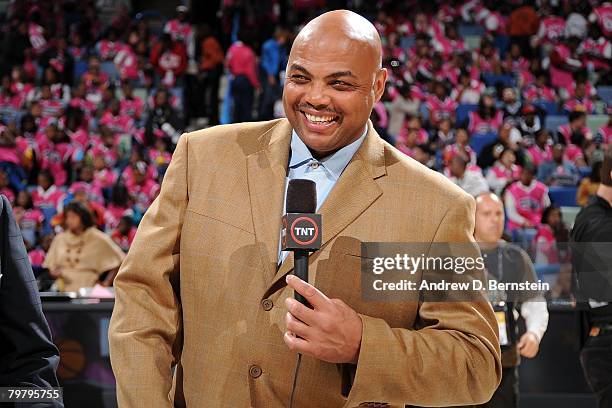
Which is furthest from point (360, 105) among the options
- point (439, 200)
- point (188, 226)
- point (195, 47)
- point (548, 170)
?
point (195, 47)

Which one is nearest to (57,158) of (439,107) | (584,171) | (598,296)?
(439,107)

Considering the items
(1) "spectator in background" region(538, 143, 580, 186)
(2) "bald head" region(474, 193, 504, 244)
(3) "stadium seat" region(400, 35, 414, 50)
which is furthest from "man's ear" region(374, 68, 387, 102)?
(3) "stadium seat" region(400, 35, 414, 50)

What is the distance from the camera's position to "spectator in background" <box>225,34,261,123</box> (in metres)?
12.3

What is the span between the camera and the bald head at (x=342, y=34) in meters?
1.94

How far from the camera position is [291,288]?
1.92 m

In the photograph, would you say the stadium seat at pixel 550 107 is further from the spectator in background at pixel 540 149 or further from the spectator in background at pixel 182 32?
the spectator in background at pixel 182 32

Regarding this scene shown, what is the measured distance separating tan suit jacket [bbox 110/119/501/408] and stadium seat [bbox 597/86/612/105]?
432 inches

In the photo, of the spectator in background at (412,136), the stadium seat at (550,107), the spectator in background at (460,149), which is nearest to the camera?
the spectator in background at (460,149)

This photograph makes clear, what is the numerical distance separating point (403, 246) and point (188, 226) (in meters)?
0.43

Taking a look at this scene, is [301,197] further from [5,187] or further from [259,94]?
[259,94]

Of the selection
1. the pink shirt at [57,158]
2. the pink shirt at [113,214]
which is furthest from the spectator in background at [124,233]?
the pink shirt at [57,158]

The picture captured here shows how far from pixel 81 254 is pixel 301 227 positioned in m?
6.05

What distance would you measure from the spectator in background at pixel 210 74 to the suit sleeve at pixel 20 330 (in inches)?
440

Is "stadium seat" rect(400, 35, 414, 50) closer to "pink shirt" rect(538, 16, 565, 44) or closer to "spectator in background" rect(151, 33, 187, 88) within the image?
"pink shirt" rect(538, 16, 565, 44)
